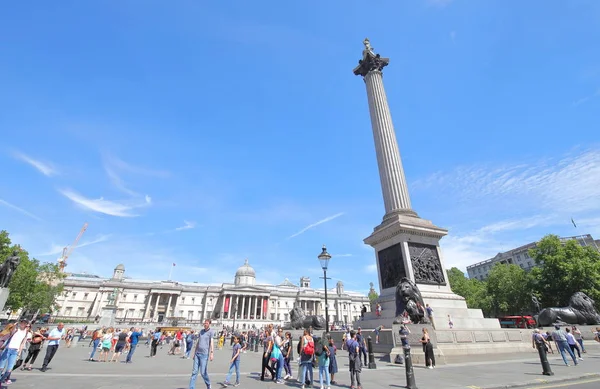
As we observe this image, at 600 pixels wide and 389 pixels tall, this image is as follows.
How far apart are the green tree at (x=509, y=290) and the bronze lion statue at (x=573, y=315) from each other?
23494mm

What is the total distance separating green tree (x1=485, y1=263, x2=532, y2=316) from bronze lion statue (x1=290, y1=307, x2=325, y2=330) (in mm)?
35102

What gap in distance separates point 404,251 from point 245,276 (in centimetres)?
9325

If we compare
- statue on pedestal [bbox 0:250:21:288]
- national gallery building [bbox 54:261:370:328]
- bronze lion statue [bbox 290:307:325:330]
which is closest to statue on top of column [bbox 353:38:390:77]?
bronze lion statue [bbox 290:307:325:330]

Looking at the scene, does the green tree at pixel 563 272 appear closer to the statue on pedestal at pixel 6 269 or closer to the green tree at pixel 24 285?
the statue on pedestal at pixel 6 269

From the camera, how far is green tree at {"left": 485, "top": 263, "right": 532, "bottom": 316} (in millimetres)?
45688

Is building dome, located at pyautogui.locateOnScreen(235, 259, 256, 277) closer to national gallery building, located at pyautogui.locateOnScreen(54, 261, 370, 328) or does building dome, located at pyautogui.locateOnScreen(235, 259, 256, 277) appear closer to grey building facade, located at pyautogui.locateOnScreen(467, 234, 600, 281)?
national gallery building, located at pyautogui.locateOnScreen(54, 261, 370, 328)

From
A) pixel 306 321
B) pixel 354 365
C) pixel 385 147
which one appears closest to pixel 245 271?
pixel 306 321

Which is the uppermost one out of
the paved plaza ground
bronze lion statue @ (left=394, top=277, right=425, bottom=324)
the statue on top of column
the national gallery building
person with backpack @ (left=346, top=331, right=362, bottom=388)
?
the statue on top of column

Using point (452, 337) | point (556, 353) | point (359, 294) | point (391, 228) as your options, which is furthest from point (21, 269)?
point (359, 294)

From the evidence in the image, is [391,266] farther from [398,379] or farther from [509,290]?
[509,290]

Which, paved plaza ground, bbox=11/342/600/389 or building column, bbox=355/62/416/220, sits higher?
building column, bbox=355/62/416/220

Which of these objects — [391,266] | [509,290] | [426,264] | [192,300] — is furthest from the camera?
[192,300]

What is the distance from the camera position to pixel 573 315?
21.6m

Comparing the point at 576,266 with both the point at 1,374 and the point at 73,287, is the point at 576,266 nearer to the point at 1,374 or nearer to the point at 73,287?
the point at 1,374
